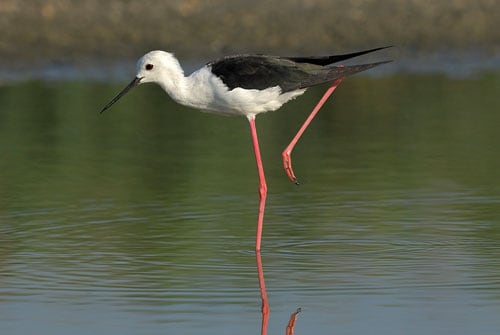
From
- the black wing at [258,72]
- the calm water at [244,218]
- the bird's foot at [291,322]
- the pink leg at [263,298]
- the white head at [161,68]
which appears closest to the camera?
the bird's foot at [291,322]

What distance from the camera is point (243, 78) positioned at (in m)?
8.63

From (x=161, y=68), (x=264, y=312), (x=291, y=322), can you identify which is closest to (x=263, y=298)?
(x=264, y=312)

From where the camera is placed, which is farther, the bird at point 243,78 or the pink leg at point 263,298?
the bird at point 243,78

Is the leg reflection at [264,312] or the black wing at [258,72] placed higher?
the black wing at [258,72]

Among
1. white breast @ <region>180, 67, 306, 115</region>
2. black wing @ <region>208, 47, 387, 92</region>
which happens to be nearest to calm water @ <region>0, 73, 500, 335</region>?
white breast @ <region>180, 67, 306, 115</region>

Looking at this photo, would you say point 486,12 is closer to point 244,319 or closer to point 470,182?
point 470,182

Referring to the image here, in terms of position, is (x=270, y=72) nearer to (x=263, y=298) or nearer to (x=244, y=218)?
(x=244, y=218)

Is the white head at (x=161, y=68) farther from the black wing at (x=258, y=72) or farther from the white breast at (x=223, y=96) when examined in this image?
the black wing at (x=258, y=72)

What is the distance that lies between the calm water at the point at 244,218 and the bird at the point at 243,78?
2.32ft

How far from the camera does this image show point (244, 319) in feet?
21.0

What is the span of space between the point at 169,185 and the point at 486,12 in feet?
29.1

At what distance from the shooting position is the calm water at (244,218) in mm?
6570

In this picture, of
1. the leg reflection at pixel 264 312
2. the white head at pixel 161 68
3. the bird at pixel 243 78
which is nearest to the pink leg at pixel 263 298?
the leg reflection at pixel 264 312

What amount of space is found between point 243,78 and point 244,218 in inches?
36.4
